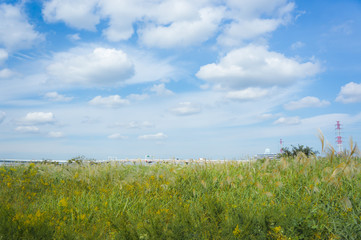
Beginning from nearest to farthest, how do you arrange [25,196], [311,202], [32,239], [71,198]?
[32,239] < [311,202] < [71,198] < [25,196]

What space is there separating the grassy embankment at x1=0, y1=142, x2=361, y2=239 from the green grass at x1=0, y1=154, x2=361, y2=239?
0.5 inches

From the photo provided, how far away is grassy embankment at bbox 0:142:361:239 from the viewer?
4250mm

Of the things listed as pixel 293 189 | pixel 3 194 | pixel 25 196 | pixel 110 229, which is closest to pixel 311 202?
pixel 293 189

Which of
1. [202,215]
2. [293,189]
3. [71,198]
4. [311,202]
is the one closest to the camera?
[202,215]

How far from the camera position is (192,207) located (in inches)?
199

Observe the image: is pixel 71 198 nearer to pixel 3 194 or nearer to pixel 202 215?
pixel 3 194

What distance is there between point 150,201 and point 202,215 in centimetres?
166

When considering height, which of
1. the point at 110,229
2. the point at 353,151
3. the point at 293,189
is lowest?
the point at 110,229

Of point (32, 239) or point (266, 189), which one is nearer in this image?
point (32, 239)

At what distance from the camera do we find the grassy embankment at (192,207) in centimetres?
425

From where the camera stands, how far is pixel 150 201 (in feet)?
20.2

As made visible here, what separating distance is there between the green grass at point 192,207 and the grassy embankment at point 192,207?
0.5 inches

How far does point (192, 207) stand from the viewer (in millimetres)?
5062

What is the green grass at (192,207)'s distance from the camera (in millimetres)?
4250
